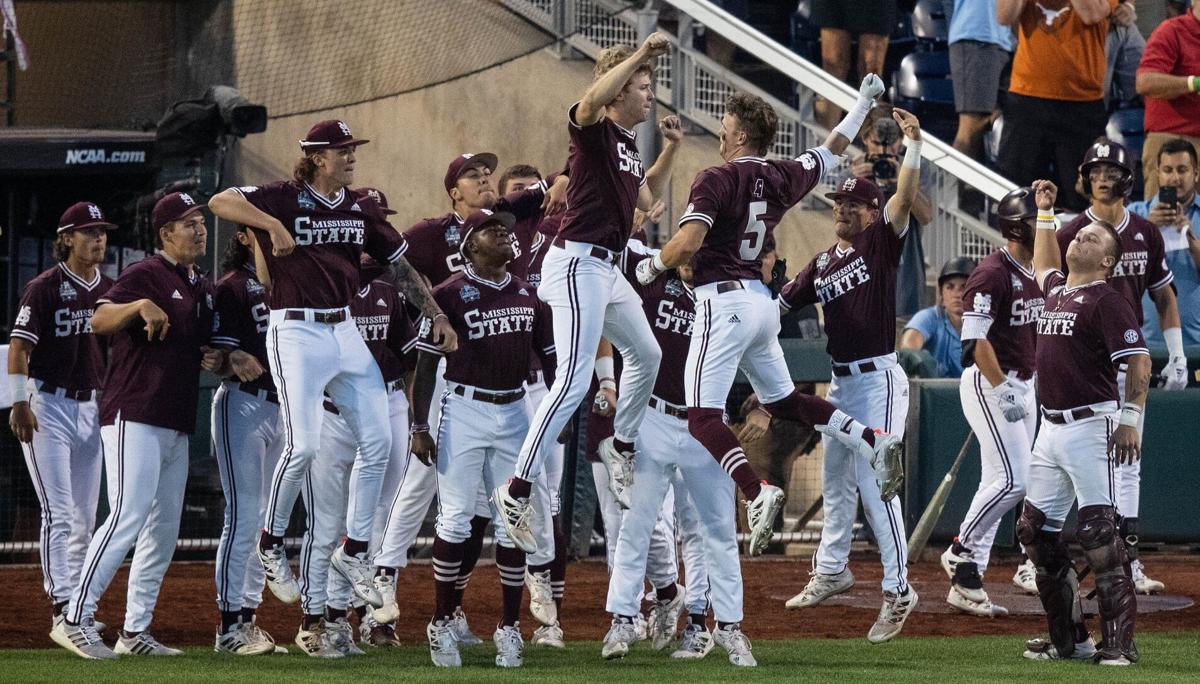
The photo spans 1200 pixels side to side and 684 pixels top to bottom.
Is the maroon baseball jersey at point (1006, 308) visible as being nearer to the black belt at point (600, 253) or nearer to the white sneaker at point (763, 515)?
the white sneaker at point (763, 515)

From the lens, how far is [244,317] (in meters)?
8.22

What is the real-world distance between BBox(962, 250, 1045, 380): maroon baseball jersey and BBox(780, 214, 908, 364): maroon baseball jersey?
0.78 m

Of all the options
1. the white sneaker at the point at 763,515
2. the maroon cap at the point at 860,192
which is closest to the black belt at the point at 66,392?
the white sneaker at the point at 763,515

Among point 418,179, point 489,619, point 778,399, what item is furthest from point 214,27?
point 778,399

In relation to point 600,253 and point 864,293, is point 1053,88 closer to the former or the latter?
point 864,293

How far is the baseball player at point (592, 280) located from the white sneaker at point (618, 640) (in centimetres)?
60

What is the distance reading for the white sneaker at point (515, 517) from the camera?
7.25 meters

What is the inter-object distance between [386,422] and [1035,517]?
292 centimetres

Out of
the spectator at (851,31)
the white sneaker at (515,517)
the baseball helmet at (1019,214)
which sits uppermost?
the spectator at (851,31)

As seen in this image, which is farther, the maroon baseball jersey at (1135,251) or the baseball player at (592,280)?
the maroon baseball jersey at (1135,251)

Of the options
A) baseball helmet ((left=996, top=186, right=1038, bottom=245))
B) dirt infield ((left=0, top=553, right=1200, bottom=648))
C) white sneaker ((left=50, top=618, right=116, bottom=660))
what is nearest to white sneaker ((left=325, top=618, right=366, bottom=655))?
dirt infield ((left=0, top=553, right=1200, bottom=648))

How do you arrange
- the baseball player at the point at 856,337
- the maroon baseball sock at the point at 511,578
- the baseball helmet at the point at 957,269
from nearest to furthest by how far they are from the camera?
the maroon baseball sock at the point at 511,578, the baseball player at the point at 856,337, the baseball helmet at the point at 957,269

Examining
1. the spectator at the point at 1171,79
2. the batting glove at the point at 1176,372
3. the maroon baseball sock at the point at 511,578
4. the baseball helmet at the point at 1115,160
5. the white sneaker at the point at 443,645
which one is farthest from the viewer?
the spectator at the point at 1171,79

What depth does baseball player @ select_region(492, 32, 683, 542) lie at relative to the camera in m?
7.26
